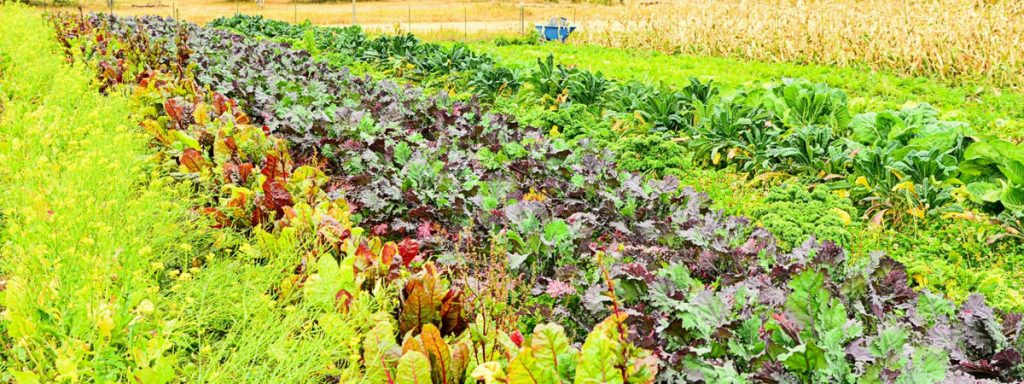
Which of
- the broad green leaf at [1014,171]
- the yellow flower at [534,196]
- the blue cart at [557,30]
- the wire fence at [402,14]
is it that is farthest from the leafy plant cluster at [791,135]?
the wire fence at [402,14]

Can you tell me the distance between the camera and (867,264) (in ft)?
10.3

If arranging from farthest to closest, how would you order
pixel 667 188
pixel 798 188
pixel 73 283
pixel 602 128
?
pixel 602 128
pixel 798 188
pixel 667 188
pixel 73 283

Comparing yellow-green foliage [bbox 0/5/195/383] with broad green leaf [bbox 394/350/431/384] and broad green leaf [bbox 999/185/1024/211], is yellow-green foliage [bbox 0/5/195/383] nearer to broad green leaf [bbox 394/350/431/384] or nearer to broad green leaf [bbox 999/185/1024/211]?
broad green leaf [bbox 394/350/431/384]

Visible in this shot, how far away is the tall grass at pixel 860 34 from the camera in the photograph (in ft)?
34.7

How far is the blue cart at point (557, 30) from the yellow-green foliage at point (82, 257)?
51.0 feet

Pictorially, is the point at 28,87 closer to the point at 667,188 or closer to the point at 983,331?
the point at 667,188

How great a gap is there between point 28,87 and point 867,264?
276 inches

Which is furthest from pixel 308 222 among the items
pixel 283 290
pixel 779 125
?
pixel 779 125

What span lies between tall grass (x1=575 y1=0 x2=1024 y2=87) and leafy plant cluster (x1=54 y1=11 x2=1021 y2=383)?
7.18 metres

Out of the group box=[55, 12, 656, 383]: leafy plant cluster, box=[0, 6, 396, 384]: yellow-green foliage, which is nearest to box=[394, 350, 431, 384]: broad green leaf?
box=[55, 12, 656, 383]: leafy plant cluster

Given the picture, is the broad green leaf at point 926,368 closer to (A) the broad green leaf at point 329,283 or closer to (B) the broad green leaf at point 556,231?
(B) the broad green leaf at point 556,231

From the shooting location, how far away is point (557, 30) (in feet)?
67.3

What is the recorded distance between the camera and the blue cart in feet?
65.2

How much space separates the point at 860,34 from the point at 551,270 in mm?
10518
